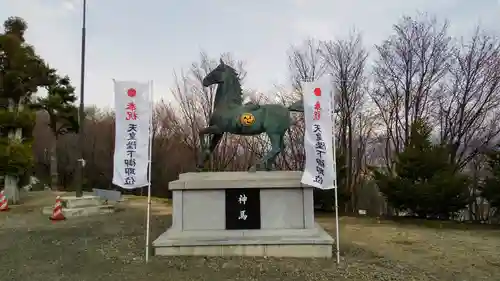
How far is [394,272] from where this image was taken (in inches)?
225

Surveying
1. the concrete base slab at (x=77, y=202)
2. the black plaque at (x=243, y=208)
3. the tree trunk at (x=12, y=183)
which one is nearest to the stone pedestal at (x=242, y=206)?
the black plaque at (x=243, y=208)

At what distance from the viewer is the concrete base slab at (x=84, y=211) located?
12453 millimetres

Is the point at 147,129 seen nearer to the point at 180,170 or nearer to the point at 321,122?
the point at 321,122

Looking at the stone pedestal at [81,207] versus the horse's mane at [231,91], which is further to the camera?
the stone pedestal at [81,207]

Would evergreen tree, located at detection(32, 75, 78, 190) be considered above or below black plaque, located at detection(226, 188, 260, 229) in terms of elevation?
above

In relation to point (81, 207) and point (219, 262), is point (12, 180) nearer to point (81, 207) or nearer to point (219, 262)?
point (81, 207)

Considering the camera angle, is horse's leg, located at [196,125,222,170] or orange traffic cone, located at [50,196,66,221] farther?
orange traffic cone, located at [50,196,66,221]

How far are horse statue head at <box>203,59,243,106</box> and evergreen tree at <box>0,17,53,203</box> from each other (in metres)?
11.8

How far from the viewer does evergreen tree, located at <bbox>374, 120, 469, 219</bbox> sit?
1254 cm

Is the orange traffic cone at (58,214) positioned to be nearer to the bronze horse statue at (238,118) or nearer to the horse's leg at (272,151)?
the bronze horse statue at (238,118)

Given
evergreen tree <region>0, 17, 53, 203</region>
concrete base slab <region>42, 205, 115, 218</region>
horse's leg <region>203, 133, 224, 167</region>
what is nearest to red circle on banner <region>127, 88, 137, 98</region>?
horse's leg <region>203, 133, 224, 167</region>

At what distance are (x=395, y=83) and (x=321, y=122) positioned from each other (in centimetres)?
1212

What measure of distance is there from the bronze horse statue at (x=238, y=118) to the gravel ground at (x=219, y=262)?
2401 mm

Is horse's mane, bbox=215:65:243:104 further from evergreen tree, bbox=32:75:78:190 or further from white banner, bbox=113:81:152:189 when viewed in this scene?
evergreen tree, bbox=32:75:78:190
